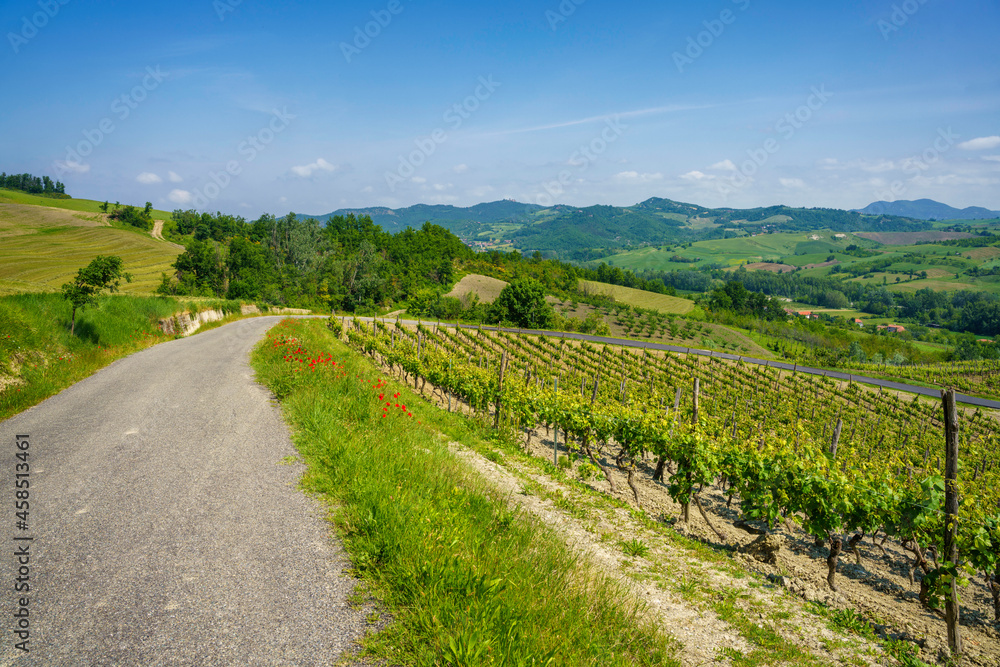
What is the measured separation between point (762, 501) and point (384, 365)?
77.2 ft

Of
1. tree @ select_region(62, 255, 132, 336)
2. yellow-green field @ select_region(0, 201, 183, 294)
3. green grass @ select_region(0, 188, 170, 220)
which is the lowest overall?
tree @ select_region(62, 255, 132, 336)

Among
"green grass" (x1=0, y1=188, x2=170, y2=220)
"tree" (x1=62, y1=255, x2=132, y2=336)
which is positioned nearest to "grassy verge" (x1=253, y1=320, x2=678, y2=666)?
"tree" (x1=62, y1=255, x2=132, y2=336)

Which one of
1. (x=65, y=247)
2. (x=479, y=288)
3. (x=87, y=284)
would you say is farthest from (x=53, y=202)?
(x=87, y=284)

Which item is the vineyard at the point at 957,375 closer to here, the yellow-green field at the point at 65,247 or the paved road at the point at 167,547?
the paved road at the point at 167,547

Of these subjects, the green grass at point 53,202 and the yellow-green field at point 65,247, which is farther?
the green grass at point 53,202

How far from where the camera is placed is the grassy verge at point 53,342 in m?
9.02

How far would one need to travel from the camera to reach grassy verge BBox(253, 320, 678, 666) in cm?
352

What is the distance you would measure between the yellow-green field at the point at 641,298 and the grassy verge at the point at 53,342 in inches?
4308

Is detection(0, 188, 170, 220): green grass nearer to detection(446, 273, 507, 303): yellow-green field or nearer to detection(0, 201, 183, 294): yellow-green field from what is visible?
detection(0, 201, 183, 294): yellow-green field

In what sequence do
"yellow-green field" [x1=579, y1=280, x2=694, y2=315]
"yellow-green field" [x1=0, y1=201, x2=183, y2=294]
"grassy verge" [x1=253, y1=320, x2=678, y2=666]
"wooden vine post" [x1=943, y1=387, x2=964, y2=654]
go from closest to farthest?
"grassy verge" [x1=253, y1=320, x2=678, y2=666] → "wooden vine post" [x1=943, y1=387, x2=964, y2=654] → "yellow-green field" [x1=0, y1=201, x2=183, y2=294] → "yellow-green field" [x1=579, y1=280, x2=694, y2=315]

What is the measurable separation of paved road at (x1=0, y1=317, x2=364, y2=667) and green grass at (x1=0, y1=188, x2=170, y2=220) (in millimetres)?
123988

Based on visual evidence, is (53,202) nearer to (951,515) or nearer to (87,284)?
(87,284)

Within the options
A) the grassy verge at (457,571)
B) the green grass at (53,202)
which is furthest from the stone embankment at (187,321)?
the green grass at (53,202)

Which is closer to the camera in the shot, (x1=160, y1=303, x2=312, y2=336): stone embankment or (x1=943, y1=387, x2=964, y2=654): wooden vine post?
(x1=943, y1=387, x2=964, y2=654): wooden vine post
